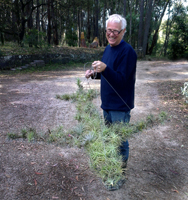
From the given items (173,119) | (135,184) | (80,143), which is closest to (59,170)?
(80,143)

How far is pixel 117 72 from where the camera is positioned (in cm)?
179

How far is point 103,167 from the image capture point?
176 centimetres

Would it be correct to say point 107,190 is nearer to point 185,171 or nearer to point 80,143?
point 80,143

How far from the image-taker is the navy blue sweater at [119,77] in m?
1.72

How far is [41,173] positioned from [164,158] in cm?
190

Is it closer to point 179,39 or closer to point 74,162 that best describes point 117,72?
point 74,162

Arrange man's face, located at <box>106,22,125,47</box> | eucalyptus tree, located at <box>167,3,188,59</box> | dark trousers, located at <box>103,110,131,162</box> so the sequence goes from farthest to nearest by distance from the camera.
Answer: eucalyptus tree, located at <box>167,3,188,59</box> < dark trousers, located at <box>103,110,131,162</box> < man's face, located at <box>106,22,125,47</box>

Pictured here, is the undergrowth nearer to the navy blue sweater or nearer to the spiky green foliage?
the spiky green foliage

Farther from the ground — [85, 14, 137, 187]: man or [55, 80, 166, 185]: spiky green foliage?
[85, 14, 137, 187]: man

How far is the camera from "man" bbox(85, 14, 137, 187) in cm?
171

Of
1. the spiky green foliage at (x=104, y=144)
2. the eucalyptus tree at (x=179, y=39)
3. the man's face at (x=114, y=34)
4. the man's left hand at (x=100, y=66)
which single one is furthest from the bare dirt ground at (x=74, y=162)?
the eucalyptus tree at (x=179, y=39)

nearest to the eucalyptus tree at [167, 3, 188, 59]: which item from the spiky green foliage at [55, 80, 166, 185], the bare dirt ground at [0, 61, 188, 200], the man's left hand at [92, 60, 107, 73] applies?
the bare dirt ground at [0, 61, 188, 200]

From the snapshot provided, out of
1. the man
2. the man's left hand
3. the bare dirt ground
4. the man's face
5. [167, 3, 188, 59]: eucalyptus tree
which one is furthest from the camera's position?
[167, 3, 188, 59]: eucalyptus tree

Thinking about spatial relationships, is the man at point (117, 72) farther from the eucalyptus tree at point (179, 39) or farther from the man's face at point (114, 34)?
the eucalyptus tree at point (179, 39)
